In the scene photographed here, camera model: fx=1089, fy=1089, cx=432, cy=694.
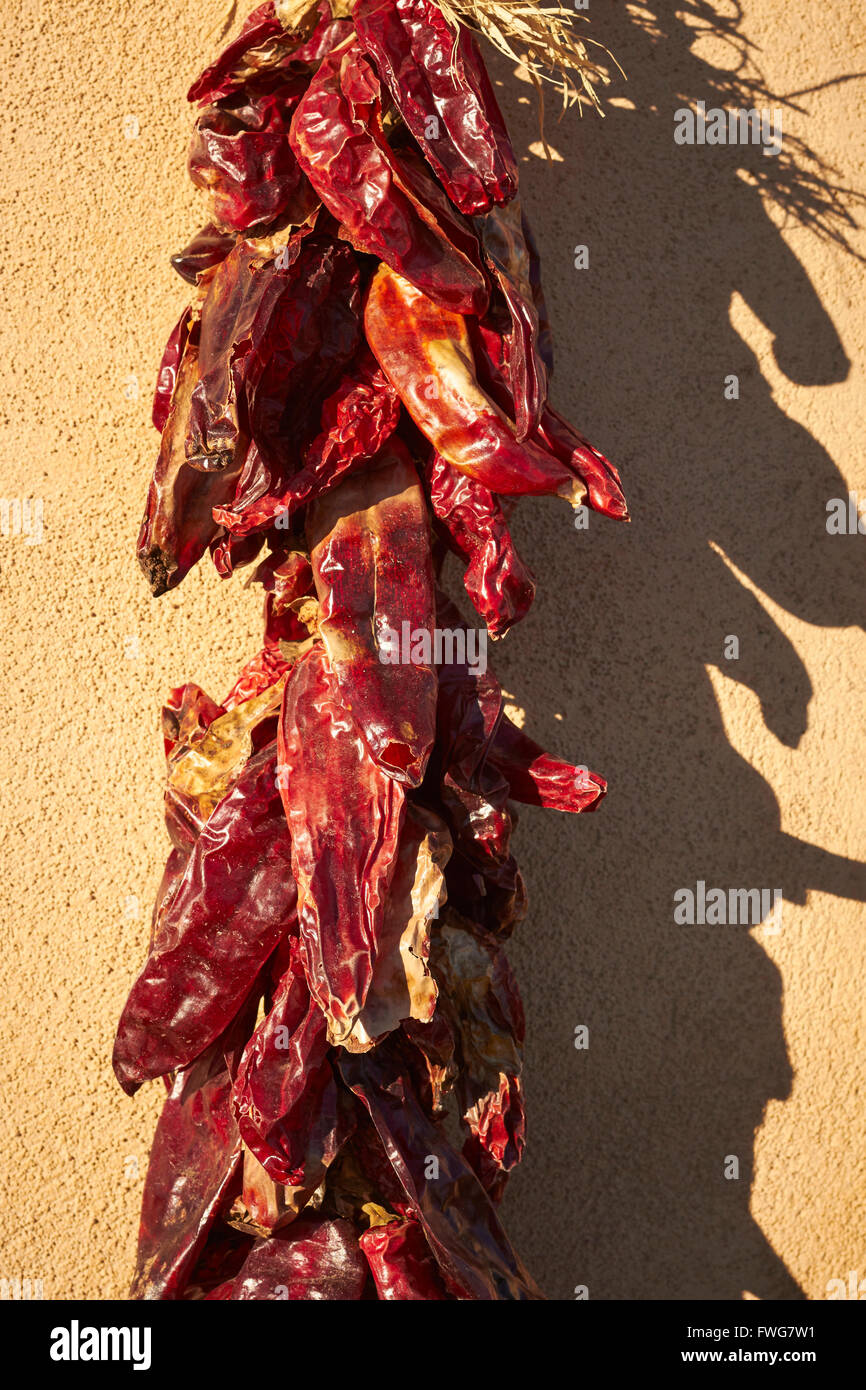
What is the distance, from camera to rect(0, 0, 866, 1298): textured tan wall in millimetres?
1176

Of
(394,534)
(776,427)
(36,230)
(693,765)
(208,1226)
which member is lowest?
(208,1226)

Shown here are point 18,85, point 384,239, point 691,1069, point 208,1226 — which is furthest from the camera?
point 691,1069

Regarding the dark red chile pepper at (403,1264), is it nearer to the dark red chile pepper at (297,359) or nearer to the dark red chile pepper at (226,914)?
the dark red chile pepper at (226,914)

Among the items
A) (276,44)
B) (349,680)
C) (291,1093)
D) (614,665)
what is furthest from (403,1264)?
(276,44)

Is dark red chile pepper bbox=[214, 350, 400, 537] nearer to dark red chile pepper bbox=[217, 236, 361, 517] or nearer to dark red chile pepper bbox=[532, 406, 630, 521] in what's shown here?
dark red chile pepper bbox=[217, 236, 361, 517]

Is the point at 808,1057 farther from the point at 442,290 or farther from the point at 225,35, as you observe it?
the point at 225,35

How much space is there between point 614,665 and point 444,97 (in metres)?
0.61

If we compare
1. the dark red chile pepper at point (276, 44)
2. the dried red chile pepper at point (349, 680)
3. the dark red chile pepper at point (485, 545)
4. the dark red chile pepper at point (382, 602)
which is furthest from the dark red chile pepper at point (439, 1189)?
the dark red chile pepper at point (276, 44)

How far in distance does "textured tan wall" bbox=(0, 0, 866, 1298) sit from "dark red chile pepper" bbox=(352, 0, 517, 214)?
1.02ft

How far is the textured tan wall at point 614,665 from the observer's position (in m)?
1.18

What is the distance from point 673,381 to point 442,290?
43 centimetres

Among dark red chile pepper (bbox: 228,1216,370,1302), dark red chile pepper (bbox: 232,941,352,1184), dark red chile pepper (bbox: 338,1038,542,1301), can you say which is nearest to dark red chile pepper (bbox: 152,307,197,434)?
dark red chile pepper (bbox: 232,941,352,1184)

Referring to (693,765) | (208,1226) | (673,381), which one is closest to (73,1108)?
(208,1226)

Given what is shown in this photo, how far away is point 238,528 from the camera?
0.96 m
